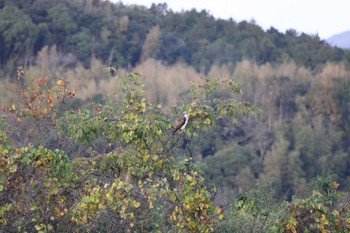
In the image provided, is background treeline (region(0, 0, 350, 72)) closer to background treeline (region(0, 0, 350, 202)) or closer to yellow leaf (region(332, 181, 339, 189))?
background treeline (region(0, 0, 350, 202))

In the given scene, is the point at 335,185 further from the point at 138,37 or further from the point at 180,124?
the point at 138,37

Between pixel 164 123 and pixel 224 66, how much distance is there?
25628 millimetres

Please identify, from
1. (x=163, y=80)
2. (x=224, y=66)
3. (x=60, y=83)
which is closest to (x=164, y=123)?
(x=60, y=83)

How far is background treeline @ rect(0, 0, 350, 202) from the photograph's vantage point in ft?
70.3

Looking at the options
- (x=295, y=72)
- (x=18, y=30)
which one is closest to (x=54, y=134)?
(x=18, y=30)

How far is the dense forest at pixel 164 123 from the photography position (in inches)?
165

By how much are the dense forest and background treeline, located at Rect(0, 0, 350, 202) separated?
7cm

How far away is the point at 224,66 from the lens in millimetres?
29891

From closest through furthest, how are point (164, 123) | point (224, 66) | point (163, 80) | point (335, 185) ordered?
point (335, 185) → point (164, 123) → point (163, 80) → point (224, 66)

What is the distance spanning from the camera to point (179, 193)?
166 inches

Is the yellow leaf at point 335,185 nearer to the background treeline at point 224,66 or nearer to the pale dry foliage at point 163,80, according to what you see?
the background treeline at point 224,66

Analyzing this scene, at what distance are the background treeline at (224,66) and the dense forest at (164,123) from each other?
7cm

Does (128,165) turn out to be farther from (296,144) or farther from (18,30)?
(18,30)

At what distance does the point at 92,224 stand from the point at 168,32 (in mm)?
30618
